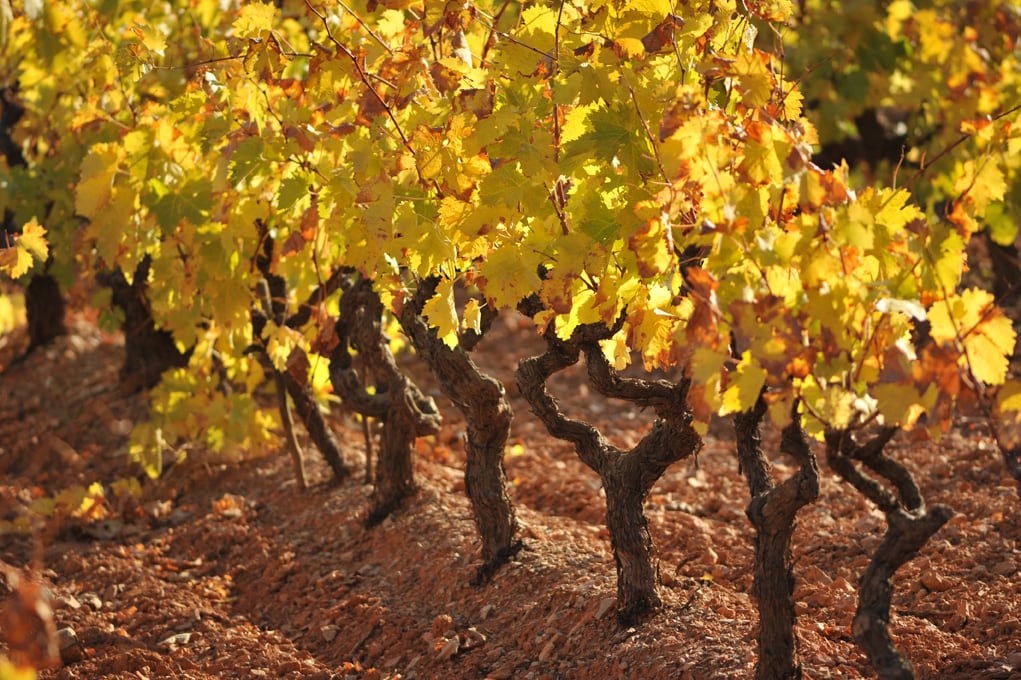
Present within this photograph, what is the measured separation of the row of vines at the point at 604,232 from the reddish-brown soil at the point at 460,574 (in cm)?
21

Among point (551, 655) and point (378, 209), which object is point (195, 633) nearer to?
point (551, 655)

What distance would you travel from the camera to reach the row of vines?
225 cm

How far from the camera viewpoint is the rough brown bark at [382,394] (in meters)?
4.32

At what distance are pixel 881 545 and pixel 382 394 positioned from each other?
253 cm

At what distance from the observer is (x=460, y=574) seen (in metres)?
3.90

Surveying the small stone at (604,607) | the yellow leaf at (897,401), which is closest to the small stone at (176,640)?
the small stone at (604,607)

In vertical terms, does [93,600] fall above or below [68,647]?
above

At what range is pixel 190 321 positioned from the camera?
4.94 m

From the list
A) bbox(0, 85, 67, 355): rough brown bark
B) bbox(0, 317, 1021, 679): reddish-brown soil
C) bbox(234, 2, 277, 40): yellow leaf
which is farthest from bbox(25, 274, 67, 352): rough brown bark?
bbox(234, 2, 277, 40): yellow leaf

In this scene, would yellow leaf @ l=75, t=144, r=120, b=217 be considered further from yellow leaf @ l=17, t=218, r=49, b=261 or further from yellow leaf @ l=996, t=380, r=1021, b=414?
yellow leaf @ l=996, t=380, r=1021, b=414

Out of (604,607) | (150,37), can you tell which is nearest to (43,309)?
(150,37)

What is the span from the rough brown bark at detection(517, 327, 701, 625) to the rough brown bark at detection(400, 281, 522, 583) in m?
0.33

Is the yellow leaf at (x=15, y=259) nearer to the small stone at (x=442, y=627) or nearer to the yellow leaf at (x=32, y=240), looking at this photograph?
the yellow leaf at (x=32, y=240)

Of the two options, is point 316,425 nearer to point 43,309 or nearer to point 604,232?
point 604,232
